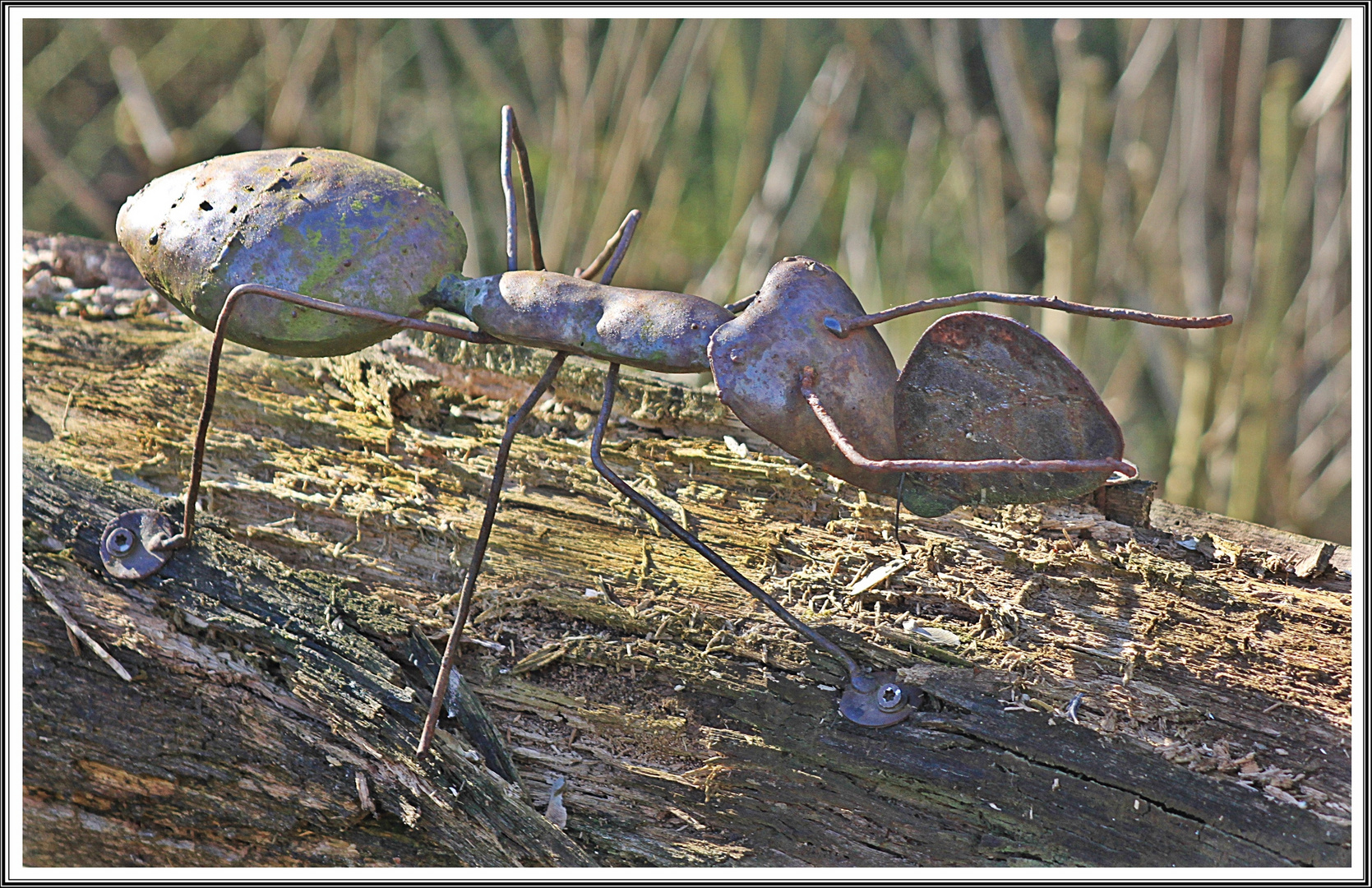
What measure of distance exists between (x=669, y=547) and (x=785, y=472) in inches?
11.3

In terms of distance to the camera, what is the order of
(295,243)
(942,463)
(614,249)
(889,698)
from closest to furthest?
(942,463)
(889,698)
(295,243)
(614,249)

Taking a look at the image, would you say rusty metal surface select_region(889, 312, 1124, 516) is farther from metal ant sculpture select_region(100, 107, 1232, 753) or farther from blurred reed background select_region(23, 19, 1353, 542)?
blurred reed background select_region(23, 19, 1353, 542)

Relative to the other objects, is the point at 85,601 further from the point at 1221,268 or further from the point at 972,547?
the point at 1221,268

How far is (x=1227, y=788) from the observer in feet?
4.82

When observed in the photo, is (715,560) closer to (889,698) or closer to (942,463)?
(889,698)

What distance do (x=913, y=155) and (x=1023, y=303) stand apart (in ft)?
8.50

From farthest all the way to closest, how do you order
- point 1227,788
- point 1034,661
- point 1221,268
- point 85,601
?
point 1221,268 → point 85,601 → point 1034,661 → point 1227,788

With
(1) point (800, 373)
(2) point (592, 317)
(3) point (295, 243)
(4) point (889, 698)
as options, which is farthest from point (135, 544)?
(4) point (889, 698)

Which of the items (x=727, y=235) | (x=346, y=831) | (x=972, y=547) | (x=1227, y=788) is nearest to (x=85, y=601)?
(x=346, y=831)

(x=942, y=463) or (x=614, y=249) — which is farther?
(x=614, y=249)

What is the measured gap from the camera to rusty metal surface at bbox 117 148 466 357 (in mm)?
1717

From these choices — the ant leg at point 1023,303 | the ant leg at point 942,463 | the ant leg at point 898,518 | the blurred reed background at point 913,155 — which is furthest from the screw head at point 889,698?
the blurred reed background at point 913,155

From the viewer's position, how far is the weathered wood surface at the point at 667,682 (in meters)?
1.53

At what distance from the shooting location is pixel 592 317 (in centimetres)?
169
